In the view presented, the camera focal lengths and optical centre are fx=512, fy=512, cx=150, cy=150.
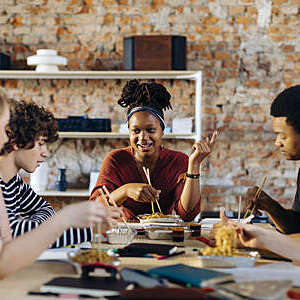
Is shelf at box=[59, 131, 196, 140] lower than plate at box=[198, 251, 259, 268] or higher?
higher

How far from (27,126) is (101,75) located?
2489 mm

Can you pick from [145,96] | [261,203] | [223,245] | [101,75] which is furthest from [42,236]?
[101,75]

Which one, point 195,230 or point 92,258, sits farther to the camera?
point 195,230

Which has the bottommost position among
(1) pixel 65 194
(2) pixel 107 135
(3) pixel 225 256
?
(1) pixel 65 194

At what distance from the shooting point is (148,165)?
2990 mm

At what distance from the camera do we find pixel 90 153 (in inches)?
185

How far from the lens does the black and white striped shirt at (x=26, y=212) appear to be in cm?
185

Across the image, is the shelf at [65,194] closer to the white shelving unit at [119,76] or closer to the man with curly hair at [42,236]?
the white shelving unit at [119,76]

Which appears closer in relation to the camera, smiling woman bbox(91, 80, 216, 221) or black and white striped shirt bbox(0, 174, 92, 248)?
black and white striped shirt bbox(0, 174, 92, 248)

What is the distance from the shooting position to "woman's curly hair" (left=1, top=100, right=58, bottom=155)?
6.66 ft

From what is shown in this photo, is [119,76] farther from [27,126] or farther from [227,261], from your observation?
[227,261]

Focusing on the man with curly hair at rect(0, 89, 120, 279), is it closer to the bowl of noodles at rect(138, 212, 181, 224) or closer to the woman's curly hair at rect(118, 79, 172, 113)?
the bowl of noodles at rect(138, 212, 181, 224)

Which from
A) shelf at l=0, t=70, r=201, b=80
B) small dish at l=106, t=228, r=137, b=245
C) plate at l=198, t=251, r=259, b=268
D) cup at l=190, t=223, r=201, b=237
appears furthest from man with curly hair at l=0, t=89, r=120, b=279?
shelf at l=0, t=70, r=201, b=80

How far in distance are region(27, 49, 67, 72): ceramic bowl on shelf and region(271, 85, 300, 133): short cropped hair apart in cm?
268
